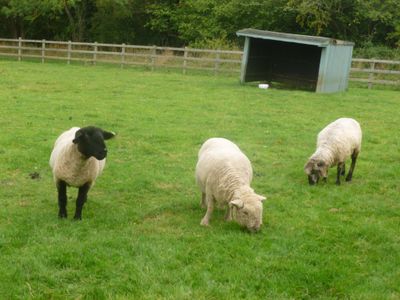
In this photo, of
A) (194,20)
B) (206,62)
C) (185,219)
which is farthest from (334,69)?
(194,20)

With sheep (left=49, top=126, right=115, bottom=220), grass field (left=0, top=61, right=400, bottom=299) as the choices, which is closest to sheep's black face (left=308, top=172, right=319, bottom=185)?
grass field (left=0, top=61, right=400, bottom=299)

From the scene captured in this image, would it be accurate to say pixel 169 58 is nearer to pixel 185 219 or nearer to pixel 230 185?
pixel 185 219

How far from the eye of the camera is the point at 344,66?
66.4 ft

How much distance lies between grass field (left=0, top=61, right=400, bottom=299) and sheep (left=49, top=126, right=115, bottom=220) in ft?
1.22

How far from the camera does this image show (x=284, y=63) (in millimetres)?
22297

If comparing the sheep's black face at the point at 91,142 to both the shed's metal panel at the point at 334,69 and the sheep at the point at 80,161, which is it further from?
the shed's metal panel at the point at 334,69

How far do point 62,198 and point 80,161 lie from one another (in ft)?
1.84

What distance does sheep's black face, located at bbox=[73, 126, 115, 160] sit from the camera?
229 inches

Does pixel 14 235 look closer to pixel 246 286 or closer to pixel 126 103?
pixel 246 286

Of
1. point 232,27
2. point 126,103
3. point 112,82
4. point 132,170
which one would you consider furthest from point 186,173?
point 232,27

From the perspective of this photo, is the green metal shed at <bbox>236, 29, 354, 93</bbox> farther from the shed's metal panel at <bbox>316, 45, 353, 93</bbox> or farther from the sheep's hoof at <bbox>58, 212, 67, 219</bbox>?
the sheep's hoof at <bbox>58, 212, 67, 219</bbox>

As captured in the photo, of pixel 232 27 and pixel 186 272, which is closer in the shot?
pixel 186 272

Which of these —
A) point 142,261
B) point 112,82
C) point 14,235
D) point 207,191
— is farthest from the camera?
point 112,82

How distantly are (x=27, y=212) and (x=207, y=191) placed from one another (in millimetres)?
2333
